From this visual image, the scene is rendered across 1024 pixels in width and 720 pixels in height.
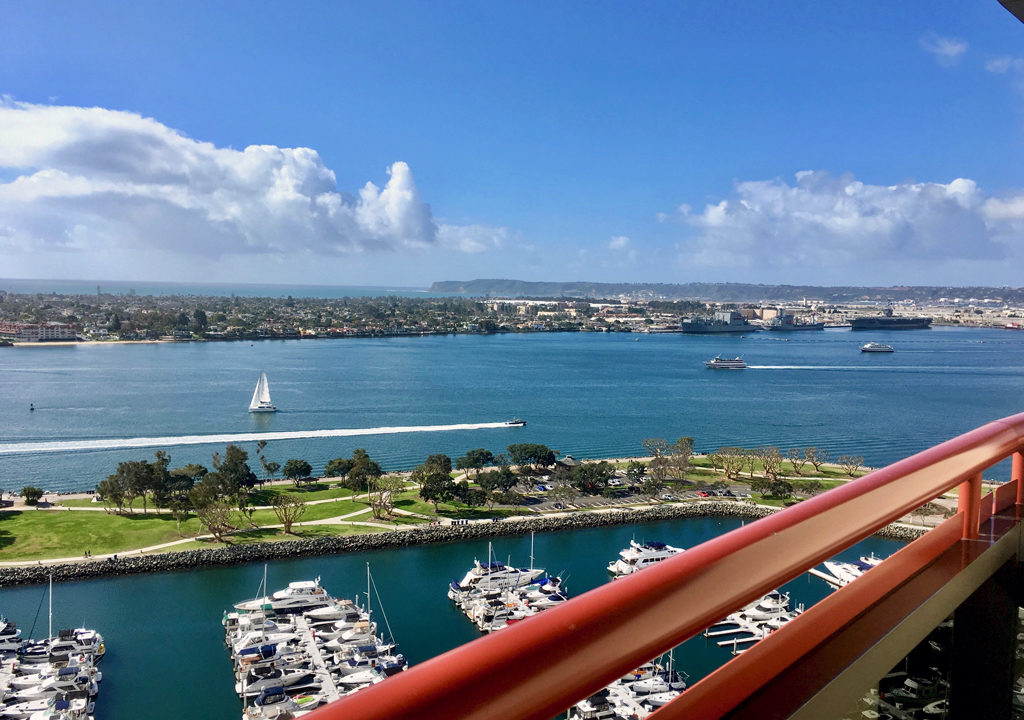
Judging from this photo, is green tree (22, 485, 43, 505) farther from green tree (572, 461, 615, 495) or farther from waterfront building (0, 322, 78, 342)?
waterfront building (0, 322, 78, 342)

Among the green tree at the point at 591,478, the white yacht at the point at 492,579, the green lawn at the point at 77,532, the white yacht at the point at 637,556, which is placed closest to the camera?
the white yacht at the point at 492,579

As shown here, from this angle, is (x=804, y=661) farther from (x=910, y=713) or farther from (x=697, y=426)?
(x=697, y=426)

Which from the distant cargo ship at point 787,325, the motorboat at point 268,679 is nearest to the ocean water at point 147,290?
the distant cargo ship at point 787,325

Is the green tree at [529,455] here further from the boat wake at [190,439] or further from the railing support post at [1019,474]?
the railing support post at [1019,474]

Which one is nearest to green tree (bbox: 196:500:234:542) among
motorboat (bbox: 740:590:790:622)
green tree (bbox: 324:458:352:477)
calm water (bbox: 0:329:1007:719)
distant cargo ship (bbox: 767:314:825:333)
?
calm water (bbox: 0:329:1007:719)

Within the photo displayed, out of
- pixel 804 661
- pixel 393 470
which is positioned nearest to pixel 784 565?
pixel 804 661

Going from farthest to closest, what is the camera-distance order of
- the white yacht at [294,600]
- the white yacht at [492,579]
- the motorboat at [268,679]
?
the white yacht at [492,579], the white yacht at [294,600], the motorboat at [268,679]

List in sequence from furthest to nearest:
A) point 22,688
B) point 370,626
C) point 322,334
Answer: point 322,334
point 370,626
point 22,688

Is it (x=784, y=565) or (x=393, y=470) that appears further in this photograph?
(x=393, y=470)
